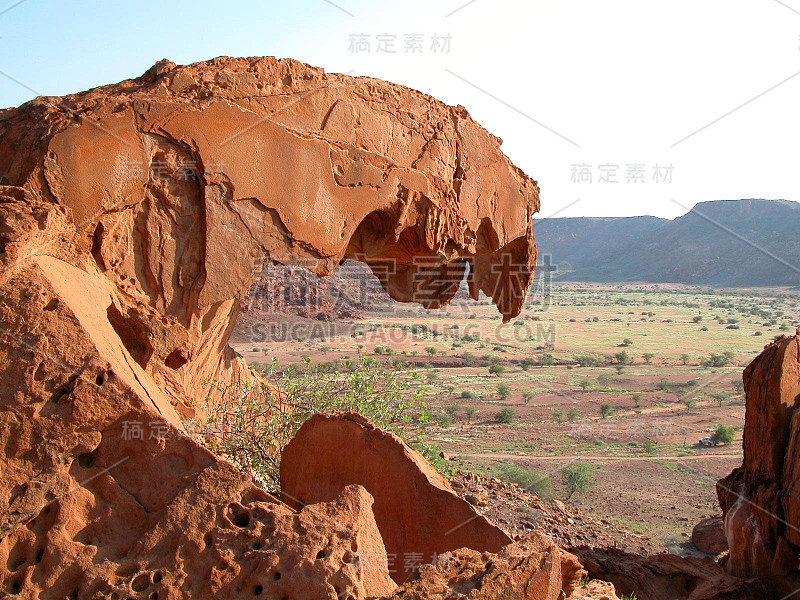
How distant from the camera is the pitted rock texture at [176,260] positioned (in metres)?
3.59

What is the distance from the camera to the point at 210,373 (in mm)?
8102

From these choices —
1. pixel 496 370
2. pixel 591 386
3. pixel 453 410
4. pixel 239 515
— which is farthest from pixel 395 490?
pixel 496 370

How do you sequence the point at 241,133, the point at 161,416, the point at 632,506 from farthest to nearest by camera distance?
1. the point at 632,506
2. the point at 241,133
3. the point at 161,416

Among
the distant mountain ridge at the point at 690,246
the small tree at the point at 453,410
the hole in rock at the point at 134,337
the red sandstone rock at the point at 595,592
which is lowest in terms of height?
the small tree at the point at 453,410

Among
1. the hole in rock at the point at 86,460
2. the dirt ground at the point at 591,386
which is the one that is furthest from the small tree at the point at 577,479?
the hole in rock at the point at 86,460

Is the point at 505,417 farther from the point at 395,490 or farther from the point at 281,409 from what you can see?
the point at 395,490

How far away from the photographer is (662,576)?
7.30 meters

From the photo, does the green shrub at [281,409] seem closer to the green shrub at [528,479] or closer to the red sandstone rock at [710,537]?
the green shrub at [528,479]

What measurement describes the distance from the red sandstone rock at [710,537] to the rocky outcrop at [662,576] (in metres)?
2.93

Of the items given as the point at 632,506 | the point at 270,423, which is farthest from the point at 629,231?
the point at 270,423

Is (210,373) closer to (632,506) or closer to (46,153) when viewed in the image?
(46,153)

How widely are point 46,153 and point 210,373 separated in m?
3.78

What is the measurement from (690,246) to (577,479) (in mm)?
74841

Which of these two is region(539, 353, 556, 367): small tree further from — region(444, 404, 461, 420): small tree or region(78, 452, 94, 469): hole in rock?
region(78, 452, 94, 469): hole in rock
